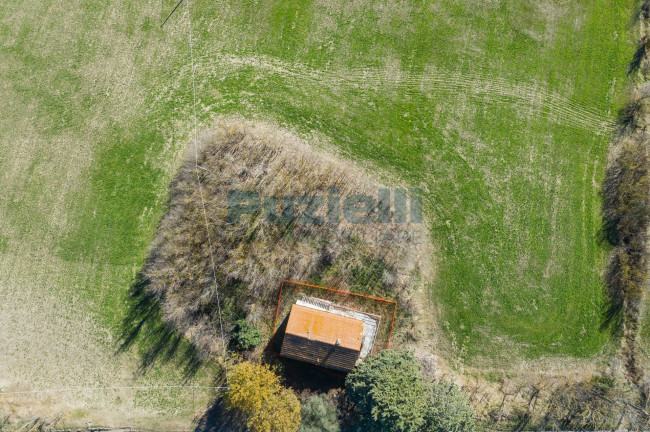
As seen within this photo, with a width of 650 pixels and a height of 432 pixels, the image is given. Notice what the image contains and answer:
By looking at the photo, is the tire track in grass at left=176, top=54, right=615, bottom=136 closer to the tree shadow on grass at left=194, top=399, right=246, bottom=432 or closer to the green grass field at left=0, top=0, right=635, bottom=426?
the green grass field at left=0, top=0, right=635, bottom=426

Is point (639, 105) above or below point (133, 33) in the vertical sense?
above

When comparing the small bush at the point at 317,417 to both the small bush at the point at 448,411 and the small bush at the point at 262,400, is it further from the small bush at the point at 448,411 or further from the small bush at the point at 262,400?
the small bush at the point at 448,411

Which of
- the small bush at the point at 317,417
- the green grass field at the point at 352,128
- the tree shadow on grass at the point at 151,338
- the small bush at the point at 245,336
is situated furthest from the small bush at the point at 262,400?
the green grass field at the point at 352,128

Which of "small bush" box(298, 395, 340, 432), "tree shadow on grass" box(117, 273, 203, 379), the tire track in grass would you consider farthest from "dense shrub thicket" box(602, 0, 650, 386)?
"tree shadow on grass" box(117, 273, 203, 379)

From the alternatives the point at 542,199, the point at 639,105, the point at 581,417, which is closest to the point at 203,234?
the point at 542,199

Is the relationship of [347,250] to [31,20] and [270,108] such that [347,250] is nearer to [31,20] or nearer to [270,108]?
[270,108]

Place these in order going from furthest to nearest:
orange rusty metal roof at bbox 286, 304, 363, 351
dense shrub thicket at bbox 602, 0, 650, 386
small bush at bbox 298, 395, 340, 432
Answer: dense shrub thicket at bbox 602, 0, 650, 386
small bush at bbox 298, 395, 340, 432
orange rusty metal roof at bbox 286, 304, 363, 351
